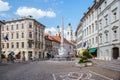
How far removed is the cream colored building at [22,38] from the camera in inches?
2953

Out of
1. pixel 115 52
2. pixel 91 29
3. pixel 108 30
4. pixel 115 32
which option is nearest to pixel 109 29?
pixel 108 30

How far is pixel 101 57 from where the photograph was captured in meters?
46.8

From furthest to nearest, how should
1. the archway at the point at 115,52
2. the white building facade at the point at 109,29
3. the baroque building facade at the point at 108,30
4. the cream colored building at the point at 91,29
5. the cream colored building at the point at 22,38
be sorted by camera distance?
Result: the cream colored building at the point at 22,38 < the cream colored building at the point at 91,29 < the archway at the point at 115,52 < the baroque building facade at the point at 108,30 < the white building facade at the point at 109,29

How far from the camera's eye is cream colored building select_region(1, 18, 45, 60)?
75000mm

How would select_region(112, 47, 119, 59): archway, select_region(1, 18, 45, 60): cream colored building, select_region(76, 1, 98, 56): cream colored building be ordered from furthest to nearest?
select_region(1, 18, 45, 60): cream colored building → select_region(76, 1, 98, 56): cream colored building → select_region(112, 47, 119, 59): archway

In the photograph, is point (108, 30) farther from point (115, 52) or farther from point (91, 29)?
point (91, 29)

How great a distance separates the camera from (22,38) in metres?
75.9

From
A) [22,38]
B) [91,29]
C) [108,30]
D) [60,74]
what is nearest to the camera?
[60,74]

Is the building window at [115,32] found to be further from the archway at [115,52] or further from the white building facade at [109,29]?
the archway at [115,52]

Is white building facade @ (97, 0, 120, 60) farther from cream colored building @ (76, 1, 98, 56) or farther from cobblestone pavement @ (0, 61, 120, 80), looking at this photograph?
cobblestone pavement @ (0, 61, 120, 80)

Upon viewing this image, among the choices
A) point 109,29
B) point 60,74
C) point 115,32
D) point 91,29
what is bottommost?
point 60,74

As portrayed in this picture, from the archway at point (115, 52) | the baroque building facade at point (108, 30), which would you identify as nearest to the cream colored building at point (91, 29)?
the baroque building facade at point (108, 30)

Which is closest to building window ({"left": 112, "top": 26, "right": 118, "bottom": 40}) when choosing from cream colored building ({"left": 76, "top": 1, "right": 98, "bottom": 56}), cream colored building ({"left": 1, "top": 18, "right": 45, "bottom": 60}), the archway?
the archway

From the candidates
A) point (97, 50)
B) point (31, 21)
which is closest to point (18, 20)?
point (31, 21)
